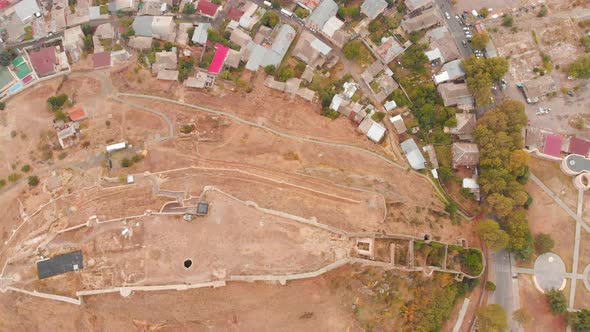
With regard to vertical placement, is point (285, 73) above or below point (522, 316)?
above

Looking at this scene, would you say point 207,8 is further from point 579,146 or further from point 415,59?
point 579,146

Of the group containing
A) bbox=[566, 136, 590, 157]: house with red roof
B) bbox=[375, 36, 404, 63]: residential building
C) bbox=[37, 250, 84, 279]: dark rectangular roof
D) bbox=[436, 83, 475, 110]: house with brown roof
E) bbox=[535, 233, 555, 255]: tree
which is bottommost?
bbox=[535, 233, 555, 255]: tree

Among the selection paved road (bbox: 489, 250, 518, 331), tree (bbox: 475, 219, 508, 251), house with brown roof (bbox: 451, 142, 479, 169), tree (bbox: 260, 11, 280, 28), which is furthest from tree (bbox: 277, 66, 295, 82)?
paved road (bbox: 489, 250, 518, 331)

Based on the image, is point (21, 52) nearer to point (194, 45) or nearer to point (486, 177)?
point (194, 45)

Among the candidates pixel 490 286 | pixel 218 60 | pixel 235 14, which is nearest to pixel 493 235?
pixel 490 286

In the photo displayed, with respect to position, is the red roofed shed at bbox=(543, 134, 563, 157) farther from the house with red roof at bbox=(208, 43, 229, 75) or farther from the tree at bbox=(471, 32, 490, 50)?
the house with red roof at bbox=(208, 43, 229, 75)

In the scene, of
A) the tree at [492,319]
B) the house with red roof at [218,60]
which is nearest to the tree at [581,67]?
the tree at [492,319]

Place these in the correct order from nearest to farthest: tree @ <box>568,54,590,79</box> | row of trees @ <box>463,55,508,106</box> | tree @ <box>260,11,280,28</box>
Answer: row of trees @ <box>463,55,508,106</box>
tree @ <box>568,54,590,79</box>
tree @ <box>260,11,280,28</box>
